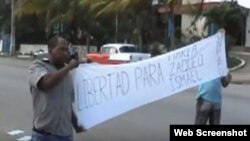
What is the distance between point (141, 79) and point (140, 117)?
6108mm

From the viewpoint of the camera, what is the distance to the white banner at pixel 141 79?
694cm

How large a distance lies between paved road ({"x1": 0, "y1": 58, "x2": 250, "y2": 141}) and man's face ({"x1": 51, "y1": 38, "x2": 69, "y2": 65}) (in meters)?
5.56

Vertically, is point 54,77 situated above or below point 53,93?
above

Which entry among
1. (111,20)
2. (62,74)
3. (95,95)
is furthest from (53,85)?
(111,20)

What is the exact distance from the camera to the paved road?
1153 centimetres

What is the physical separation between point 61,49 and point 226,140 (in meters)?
1.79

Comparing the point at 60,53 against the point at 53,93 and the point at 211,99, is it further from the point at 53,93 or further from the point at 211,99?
the point at 211,99

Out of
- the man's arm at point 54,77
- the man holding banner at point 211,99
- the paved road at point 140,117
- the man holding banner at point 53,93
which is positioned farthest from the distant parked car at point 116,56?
the man's arm at point 54,77

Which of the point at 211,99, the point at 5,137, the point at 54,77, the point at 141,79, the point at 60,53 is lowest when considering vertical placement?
the point at 5,137

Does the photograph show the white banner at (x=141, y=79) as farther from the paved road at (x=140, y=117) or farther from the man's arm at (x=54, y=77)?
the paved road at (x=140, y=117)

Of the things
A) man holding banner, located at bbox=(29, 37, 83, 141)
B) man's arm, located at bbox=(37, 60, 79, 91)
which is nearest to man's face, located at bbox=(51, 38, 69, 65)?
man holding banner, located at bbox=(29, 37, 83, 141)

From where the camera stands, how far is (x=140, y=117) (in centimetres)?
1394

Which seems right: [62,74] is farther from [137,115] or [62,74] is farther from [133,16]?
[133,16]

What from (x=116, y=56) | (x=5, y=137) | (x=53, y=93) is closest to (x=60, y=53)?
(x=53, y=93)
